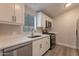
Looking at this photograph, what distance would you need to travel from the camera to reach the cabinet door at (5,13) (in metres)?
2.00

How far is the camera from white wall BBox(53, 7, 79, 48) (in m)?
6.45

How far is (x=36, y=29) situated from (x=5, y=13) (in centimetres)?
297

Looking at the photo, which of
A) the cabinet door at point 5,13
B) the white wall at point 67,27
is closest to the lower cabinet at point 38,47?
the cabinet door at point 5,13

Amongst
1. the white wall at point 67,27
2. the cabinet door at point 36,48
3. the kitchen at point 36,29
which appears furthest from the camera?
the white wall at point 67,27

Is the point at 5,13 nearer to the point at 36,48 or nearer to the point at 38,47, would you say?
the point at 36,48

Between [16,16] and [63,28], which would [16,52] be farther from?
[63,28]

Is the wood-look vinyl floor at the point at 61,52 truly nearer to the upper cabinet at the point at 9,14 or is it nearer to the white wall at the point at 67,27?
the white wall at the point at 67,27

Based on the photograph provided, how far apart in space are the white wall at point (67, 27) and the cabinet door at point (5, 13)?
5.04 meters

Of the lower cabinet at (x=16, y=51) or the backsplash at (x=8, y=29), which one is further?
the backsplash at (x=8, y=29)

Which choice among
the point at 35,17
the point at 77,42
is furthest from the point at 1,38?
the point at 77,42

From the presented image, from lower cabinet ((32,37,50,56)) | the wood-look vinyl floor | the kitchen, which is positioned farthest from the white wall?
lower cabinet ((32,37,50,56))

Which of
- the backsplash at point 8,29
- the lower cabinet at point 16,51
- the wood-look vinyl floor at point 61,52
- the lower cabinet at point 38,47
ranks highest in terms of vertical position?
the backsplash at point 8,29

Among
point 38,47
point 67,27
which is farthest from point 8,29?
point 67,27

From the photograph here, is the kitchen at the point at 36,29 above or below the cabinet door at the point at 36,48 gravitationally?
above
